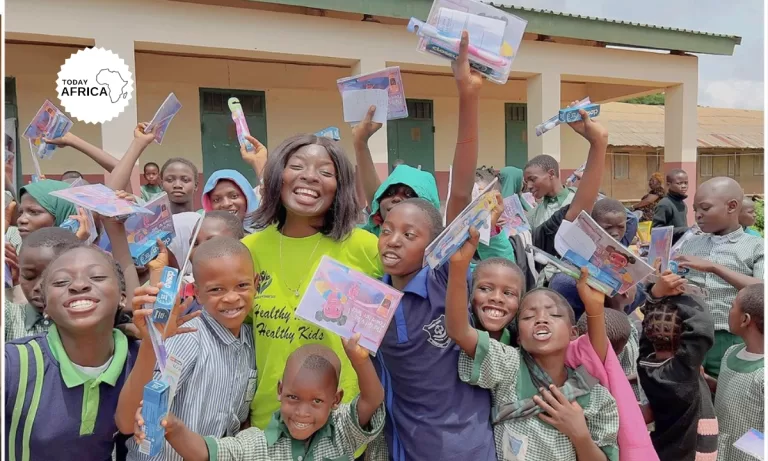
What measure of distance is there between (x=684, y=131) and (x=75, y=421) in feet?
37.0

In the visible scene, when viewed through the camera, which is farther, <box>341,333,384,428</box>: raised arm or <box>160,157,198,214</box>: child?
<box>160,157,198,214</box>: child

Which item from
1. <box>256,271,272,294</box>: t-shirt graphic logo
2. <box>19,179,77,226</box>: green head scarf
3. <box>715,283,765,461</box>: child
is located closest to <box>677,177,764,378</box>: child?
<box>715,283,765,461</box>: child

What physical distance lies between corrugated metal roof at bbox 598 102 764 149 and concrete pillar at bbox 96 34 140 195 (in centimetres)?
1350

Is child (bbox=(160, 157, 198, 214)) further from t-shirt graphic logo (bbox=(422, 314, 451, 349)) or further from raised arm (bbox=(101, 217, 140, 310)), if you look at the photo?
t-shirt graphic logo (bbox=(422, 314, 451, 349))

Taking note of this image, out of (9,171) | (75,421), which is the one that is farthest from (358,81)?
(9,171)

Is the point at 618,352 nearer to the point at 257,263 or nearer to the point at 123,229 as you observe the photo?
the point at 257,263

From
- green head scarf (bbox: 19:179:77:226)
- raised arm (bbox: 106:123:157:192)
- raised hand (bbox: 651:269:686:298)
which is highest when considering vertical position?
raised arm (bbox: 106:123:157:192)

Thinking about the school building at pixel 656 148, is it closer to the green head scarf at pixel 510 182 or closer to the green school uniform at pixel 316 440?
the green head scarf at pixel 510 182

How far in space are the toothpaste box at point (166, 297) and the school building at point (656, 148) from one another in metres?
17.0

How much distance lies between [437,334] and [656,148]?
18.6 meters

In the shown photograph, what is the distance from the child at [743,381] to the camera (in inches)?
Answer: 86.7

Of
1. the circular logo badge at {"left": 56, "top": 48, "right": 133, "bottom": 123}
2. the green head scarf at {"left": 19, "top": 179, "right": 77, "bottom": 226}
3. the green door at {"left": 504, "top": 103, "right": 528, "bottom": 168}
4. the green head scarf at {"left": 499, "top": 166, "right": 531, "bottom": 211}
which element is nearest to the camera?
the green head scarf at {"left": 19, "top": 179, "right": 77, "bottom": 226}

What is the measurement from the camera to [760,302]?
2.20 m

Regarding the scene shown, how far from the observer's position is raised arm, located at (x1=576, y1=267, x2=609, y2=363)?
1863mm
